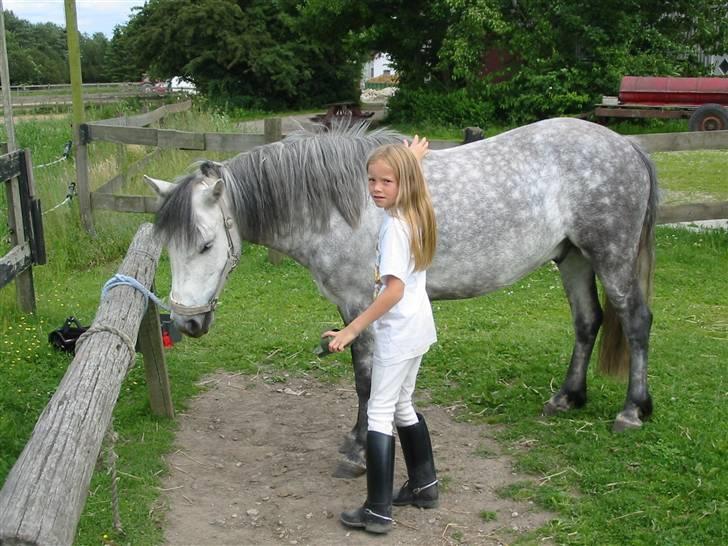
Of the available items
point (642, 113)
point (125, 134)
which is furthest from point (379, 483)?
point (642, 113)

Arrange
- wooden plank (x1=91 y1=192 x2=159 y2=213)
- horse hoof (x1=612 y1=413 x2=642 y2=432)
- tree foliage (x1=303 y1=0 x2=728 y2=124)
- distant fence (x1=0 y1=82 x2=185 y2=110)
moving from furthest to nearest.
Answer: distant fence (x1=0 y1=82 x2=185 y2=110), tree foliage (x1=303 y1=0 x2=728 y2=124), wooden plank (x1=91 y1=192 x2=159 y2=213), horse hoof (x1=612 y1=413 x2=642 y2=432)

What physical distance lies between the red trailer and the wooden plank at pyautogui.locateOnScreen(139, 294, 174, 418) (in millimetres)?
14338

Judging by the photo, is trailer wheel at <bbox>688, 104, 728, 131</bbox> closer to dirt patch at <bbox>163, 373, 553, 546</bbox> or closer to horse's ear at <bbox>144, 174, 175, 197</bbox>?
dirt patch at <bbox>163, 373, 553, 546</bbox>

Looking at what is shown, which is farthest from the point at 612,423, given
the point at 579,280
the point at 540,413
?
the point at 579,280

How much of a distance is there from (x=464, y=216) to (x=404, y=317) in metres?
1.09

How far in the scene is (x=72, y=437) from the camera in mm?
2744

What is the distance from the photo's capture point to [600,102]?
19.9m

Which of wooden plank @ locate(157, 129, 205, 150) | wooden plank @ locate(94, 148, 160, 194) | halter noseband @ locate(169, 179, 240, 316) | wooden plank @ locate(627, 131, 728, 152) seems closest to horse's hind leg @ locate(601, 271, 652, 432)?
halter noseband @ locate(169, 179, 240, 316)

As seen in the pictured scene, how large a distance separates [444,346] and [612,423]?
1.70m

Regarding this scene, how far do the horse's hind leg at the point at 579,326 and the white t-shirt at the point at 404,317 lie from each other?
5.88 feet

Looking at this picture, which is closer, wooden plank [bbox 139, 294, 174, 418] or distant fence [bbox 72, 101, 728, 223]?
wooden plank [bbox 139, 294, 174, 418]

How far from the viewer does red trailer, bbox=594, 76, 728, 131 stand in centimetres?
1675

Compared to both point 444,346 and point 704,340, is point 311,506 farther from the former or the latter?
point 704,340

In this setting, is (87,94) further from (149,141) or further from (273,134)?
(273,134)
